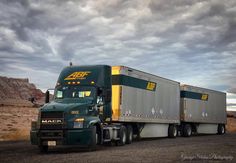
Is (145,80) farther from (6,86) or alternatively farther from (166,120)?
(6,86)

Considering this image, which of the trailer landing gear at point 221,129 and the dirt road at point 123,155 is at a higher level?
the trailer landing gear at point 221,129

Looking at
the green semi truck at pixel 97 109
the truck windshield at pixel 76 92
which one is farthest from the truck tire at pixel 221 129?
the truck windshield at pixel 76 92

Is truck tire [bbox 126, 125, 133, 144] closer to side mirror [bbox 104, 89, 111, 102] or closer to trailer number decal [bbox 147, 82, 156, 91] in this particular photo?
trailer number decal [bbox 147, 82, 156, 91]

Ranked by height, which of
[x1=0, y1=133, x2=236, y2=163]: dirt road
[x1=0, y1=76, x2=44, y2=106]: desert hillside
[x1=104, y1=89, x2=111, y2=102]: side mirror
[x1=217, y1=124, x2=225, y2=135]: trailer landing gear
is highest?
[x1=0, y1=76, x2=44, y2=106]: desert hillside

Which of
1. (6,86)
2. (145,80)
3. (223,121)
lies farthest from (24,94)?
(145,80)

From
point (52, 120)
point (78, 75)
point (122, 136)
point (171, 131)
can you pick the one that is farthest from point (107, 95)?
point (171, 131)

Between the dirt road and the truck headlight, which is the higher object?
the truck headlight

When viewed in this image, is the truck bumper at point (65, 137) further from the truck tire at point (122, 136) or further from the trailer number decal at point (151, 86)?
the trailer number decal at point (151, 86)

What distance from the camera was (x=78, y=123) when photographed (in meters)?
17.2

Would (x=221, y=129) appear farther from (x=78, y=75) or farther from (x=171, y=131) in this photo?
(x=78, y=75)

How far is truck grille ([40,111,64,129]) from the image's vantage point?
1702 centimetres

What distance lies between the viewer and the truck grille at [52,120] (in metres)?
17.0

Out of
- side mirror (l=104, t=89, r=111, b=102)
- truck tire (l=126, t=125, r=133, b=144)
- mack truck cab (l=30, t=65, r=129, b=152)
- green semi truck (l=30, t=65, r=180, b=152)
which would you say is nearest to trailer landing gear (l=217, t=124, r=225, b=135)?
green semi truck (l=30, t=65, r=180, b=152)

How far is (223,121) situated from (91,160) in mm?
32496
